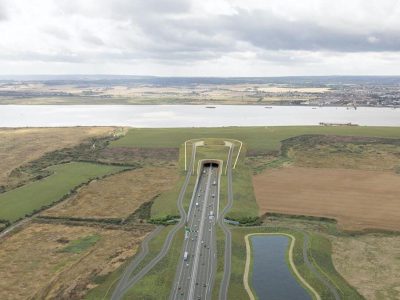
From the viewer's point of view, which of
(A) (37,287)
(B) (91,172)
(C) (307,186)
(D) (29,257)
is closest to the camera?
(A) (37,287)

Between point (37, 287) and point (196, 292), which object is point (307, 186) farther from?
point (37, 287)

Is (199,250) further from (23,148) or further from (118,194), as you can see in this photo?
(23,148)

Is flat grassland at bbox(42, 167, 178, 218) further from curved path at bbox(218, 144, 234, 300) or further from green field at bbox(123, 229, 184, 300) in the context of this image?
green field at bbox(123, 229, 184, 300)

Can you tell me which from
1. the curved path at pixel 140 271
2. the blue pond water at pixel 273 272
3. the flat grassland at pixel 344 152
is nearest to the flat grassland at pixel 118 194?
the curved path at pixel 140 271

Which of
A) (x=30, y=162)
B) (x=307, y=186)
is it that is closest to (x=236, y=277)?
(x=307, y=186)

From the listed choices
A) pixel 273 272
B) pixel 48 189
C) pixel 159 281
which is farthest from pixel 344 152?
pixel 159 281

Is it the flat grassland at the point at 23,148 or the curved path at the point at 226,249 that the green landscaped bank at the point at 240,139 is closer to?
the curved path at the point at 226,249
